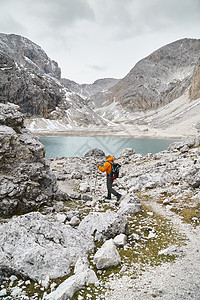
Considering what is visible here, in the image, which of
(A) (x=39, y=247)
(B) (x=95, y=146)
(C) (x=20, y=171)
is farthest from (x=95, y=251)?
(B) (x=95, y=146)

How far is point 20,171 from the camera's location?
9219 mm

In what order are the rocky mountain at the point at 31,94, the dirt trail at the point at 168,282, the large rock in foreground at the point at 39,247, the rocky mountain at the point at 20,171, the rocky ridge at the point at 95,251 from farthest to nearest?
the rocky mountain at the point at 31,94, the rocky mountain at the point at 20,171, the large rock in foreground at the point at 39,247, the rocky ridge at the point at 95,251, the dirt trail at the point at 168,282

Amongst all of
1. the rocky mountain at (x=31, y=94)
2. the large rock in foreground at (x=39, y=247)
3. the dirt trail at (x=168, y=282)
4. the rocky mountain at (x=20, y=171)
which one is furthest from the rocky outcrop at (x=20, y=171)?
the rocky mountain at (x=31, y=94)

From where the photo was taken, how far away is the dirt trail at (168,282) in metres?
4.03

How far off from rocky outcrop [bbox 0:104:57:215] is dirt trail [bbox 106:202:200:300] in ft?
18.6

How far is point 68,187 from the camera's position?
15.7m

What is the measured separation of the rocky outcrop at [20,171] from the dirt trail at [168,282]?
5682mm

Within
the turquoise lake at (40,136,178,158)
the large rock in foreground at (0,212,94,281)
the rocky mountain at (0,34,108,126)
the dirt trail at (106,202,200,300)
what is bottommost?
the turquoise lake at (40,136,178,158)

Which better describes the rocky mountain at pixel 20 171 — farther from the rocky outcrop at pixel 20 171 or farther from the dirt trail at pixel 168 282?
the dirt trail at pixel 168 282

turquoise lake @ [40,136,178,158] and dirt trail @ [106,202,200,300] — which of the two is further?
turquoise lake @ [40,136,178,158]

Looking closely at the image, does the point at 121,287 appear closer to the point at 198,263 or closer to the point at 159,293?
the point at 159,293

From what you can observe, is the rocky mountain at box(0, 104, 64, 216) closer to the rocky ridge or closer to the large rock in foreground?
the rocky ridge

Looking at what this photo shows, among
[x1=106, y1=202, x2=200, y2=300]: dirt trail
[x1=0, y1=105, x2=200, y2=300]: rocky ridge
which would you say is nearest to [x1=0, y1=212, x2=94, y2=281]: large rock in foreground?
[x1=0, y1=105, x2=200, y2=300]: rocky ridge

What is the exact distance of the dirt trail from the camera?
4.03 metres
